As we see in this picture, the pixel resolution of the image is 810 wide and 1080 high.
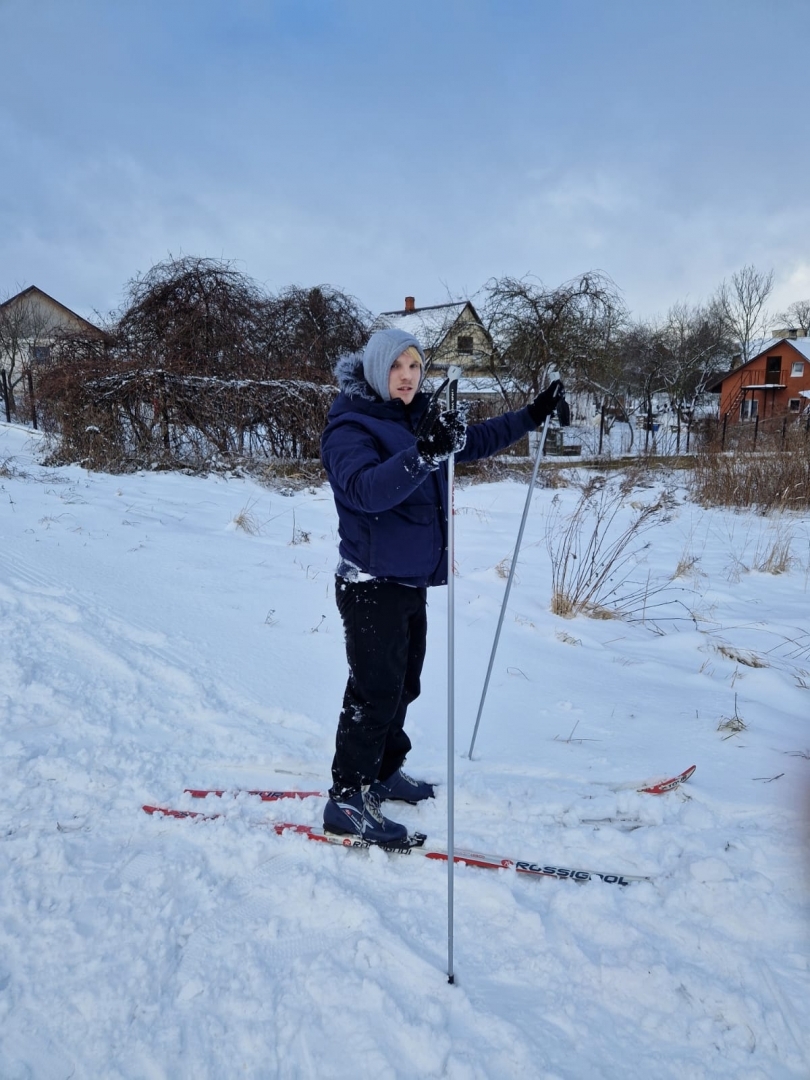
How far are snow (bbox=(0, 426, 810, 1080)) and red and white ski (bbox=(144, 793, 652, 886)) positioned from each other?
0.04m

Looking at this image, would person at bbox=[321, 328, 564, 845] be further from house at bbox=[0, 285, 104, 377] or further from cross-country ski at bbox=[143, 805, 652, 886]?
house at bbox=[0, 285, 104, 377]

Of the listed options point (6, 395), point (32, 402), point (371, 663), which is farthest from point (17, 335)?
point (371, 663)

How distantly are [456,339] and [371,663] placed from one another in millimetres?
18317

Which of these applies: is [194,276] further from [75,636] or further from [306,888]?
[306,888]

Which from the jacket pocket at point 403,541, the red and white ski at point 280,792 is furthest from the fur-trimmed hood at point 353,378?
the red and white ski at point 280,792

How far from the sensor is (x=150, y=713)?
2754mm

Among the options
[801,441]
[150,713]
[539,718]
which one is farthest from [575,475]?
[150,713]

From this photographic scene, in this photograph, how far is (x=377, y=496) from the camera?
1.69 m

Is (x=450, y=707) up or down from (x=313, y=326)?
down

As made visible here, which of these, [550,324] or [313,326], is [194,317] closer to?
[313,326]

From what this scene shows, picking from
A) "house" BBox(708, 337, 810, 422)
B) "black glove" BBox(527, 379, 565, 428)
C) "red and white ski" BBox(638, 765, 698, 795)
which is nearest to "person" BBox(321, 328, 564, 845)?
"black glove" BBox(527, 379, 565, 428)

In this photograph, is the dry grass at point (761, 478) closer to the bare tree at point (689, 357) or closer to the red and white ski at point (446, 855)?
the red and white ski at point (446, 855)

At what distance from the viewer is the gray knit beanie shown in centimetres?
192

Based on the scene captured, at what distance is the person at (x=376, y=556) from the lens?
1896 mm
